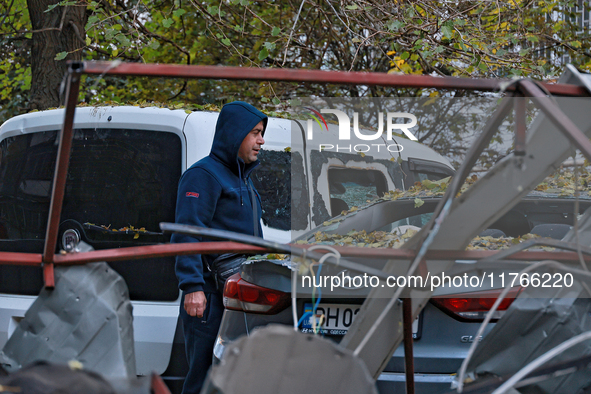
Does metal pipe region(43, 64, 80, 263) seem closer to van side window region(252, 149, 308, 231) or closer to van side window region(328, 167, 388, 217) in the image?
van side window region(252, 149, 308, 231)

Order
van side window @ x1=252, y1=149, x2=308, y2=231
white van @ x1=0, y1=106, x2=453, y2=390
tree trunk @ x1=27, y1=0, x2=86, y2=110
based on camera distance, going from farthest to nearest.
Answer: tree trunk @ x1=27, y1=0, x2=86, y2=110 → van side window @ x1=252, y1=149, x2=308, y2=231 → white van @ x1=0, y1=106, x2=453, y2=390

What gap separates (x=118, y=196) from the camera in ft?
12.0

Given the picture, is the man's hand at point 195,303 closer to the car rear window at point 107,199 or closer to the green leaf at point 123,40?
the car rear window at point 107,199

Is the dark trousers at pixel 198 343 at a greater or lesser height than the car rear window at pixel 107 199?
lesser

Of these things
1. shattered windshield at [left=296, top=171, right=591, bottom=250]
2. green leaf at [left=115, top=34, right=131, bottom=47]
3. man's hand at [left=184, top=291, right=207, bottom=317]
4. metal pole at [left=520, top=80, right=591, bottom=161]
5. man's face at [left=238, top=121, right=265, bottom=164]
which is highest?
green leaf at [left=115, top=34, right=131, bottom=47]

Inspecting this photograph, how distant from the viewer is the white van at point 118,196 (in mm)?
3471

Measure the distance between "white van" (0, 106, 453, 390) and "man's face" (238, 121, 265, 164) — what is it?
0.35m

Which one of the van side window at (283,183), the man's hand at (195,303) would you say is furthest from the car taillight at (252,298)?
the van side window at (283,183)

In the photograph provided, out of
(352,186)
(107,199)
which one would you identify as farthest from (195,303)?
(352,186)

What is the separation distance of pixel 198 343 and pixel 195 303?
0.32 m

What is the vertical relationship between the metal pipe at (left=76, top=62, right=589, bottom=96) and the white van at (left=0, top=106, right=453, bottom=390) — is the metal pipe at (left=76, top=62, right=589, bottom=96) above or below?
above

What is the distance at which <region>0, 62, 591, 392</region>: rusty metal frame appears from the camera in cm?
152

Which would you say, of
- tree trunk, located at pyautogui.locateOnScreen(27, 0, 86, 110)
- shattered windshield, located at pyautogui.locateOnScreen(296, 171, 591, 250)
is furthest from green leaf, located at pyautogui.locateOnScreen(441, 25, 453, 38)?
tree trunk, located at pyautogui.locateOnScreen(27, 0, 86, 110)

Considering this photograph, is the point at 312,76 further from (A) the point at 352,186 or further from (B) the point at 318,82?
(A) the point at 352,186
